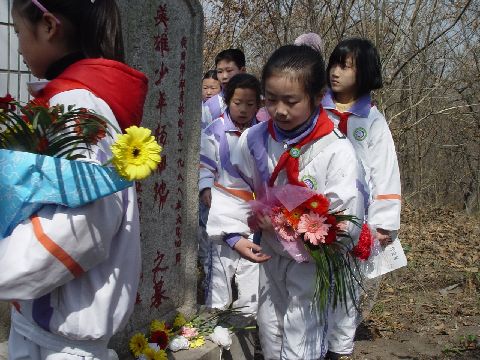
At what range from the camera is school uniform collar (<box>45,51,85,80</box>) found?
180cm

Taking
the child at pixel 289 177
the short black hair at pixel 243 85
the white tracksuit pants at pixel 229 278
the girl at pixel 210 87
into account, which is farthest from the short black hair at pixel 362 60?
the girl at pixel 210 87

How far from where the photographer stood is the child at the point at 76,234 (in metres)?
1.55

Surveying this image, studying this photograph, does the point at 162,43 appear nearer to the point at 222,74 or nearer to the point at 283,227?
the point at 283,227

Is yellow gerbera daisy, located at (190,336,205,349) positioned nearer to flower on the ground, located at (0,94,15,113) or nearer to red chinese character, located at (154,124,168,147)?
red chinese character, located at (154,124,168,147)

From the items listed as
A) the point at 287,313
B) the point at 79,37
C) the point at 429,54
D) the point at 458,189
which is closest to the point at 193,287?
the point at 287,313

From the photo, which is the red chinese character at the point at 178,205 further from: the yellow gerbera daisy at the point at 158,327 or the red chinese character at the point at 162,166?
the yellow gerbera daisy at the point at 158,327

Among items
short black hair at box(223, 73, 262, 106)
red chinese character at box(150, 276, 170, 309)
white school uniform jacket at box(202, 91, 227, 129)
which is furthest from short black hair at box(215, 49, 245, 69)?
red chinese character at box(150, 276, 170, 309)

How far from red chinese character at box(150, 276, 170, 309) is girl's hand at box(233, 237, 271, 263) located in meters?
0.72

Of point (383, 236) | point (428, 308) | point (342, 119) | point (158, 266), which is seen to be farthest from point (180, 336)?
point (428, 308)

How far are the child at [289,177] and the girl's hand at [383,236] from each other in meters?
1.03

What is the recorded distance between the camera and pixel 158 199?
335 centimetres

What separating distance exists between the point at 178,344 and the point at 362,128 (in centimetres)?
183

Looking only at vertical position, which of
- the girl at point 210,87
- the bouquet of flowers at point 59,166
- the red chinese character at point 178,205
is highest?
the girl at point 210,87

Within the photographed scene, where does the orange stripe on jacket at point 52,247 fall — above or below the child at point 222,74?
below
